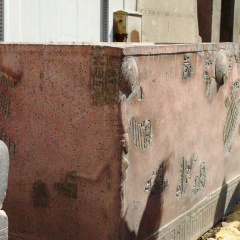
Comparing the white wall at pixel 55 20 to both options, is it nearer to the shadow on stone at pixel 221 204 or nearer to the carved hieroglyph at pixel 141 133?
the carved hieroglyph at pixel 141 133

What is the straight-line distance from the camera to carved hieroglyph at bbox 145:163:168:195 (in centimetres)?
323

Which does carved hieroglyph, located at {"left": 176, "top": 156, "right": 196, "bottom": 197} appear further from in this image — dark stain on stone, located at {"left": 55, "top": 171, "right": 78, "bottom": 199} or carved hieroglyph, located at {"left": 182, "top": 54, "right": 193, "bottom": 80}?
dark stain on stone, located at {"left": 55, "top": 171, "right": 78, "bottom": 199}

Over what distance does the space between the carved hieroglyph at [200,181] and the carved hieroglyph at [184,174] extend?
0.58 feet

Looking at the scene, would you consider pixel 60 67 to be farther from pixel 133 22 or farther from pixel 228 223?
pixel 133 22

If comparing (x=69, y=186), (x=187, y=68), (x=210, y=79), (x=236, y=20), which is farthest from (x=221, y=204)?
(x=236, y=20)

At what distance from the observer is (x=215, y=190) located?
4.39 metres

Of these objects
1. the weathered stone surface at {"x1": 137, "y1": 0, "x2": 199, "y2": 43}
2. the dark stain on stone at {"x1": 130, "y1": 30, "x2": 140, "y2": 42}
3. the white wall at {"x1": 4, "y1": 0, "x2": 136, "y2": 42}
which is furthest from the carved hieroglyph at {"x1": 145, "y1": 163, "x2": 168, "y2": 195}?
the weathered stone surface at {"x1": 137, "y1": 0, "x2": 199, "y2": 43}

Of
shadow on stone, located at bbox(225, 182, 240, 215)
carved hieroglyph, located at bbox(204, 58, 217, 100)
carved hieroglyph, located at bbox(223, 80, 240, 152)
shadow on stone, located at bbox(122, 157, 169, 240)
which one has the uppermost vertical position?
carved hieroglyph, located at bbox(204, 58, 217, 100)

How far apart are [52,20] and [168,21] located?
291 cm

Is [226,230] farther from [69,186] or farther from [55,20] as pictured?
[55,20]

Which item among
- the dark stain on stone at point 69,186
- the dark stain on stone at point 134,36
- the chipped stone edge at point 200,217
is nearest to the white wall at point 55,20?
the dark stain on stone at point 134,36

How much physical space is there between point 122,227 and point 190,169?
103 cm

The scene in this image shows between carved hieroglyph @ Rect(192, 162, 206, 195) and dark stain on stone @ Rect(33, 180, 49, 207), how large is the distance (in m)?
1.28

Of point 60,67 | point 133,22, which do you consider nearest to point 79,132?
point 60,67
